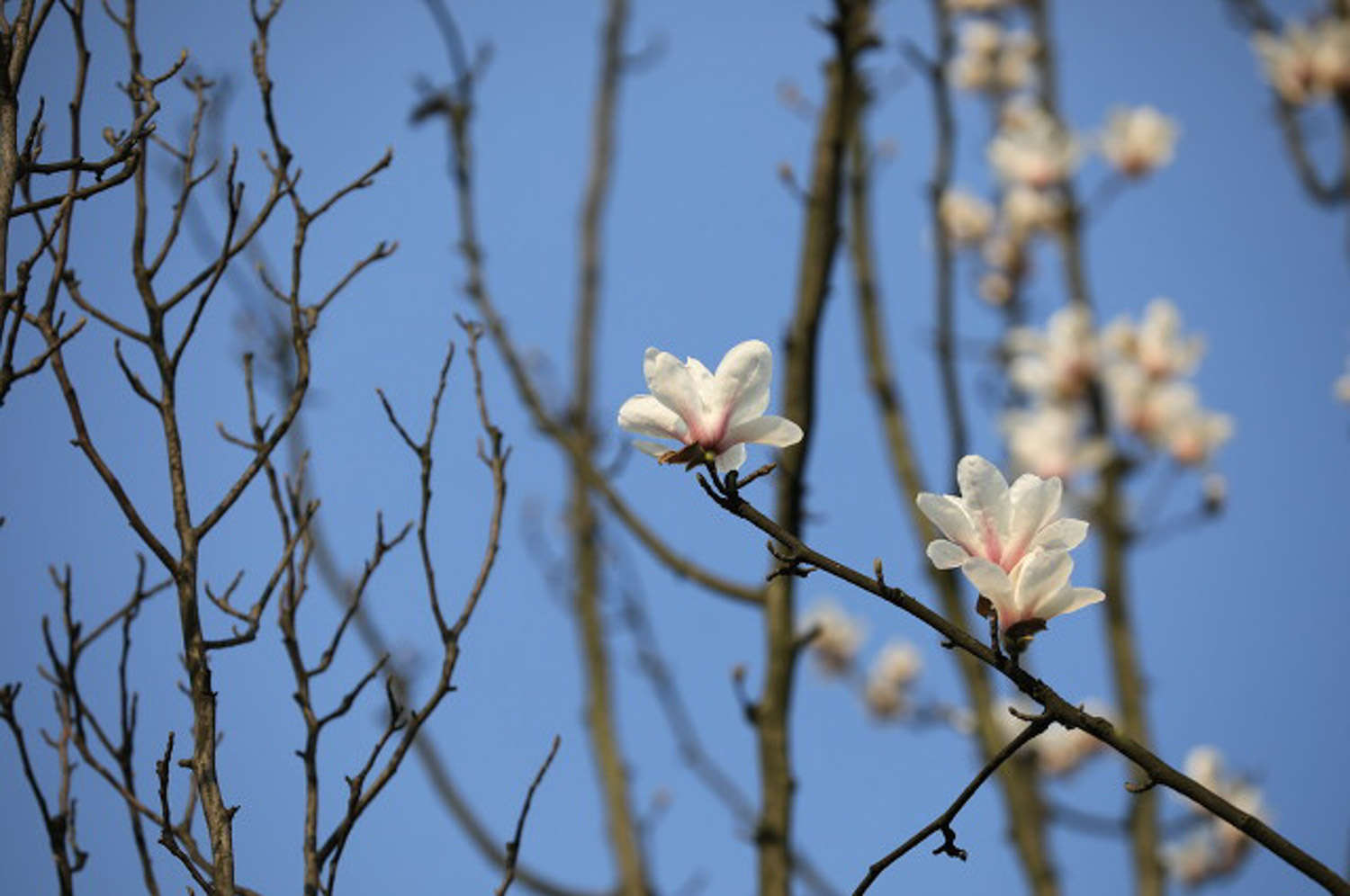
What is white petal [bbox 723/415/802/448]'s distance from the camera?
37.5 inches

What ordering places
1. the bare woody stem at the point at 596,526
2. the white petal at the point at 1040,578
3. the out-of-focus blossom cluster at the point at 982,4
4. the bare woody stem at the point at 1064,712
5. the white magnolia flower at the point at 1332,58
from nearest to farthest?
the bare woody stem at the point at 1064,712
the white petal at the point at 1040,578
the bare woody stem at the point at 596,526
the white magnolia flower at the point at 1332,58
the out-of-focus blossom cluster at the point at 982,4

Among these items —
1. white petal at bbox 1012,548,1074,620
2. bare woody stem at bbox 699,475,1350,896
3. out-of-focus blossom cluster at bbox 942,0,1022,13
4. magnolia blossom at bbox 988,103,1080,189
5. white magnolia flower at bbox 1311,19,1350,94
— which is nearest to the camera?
bare woody stem at bbox 699,475,1350,896

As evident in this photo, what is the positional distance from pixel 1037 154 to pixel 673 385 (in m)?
4.33

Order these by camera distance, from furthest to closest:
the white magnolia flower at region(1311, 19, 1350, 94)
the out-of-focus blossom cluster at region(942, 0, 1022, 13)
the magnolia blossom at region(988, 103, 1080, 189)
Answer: the out-of-focus blossom cluster at region(942, 0, 1022, 13), the magnolia blossom at region(988, 103, 1080, 189), the white magnolia flower at region(1311, 19, 1350, 94)

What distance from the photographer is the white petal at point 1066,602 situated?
93 centimetres

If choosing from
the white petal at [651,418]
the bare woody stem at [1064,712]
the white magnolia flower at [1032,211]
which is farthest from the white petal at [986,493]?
the white magnolia flower at [1032,211]

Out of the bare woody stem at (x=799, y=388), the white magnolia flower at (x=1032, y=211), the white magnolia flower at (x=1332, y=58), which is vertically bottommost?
the bare woody stem at (x=799, y=388)

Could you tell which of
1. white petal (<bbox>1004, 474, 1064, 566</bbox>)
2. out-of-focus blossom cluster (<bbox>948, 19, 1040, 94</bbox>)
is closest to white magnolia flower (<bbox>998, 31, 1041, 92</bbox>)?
out-of-focus blossom cluster (<bbox>948, 19, 1040, 94</bbox>)

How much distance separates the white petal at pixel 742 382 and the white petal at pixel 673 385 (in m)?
0.01

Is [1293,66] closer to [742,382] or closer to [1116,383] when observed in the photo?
[1116,383]

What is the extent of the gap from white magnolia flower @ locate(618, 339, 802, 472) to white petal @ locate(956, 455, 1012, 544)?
0.13 metres

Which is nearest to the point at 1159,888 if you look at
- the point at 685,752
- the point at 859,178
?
the point at 685,752

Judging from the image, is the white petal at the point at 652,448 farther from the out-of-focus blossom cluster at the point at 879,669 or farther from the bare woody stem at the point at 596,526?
the out-of-focus blossom cluster at the point at 879,669

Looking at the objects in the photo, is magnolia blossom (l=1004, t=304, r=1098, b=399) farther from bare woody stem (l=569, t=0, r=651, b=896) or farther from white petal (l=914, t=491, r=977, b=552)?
white petal (l=914, t=491, r=977, b=552)
